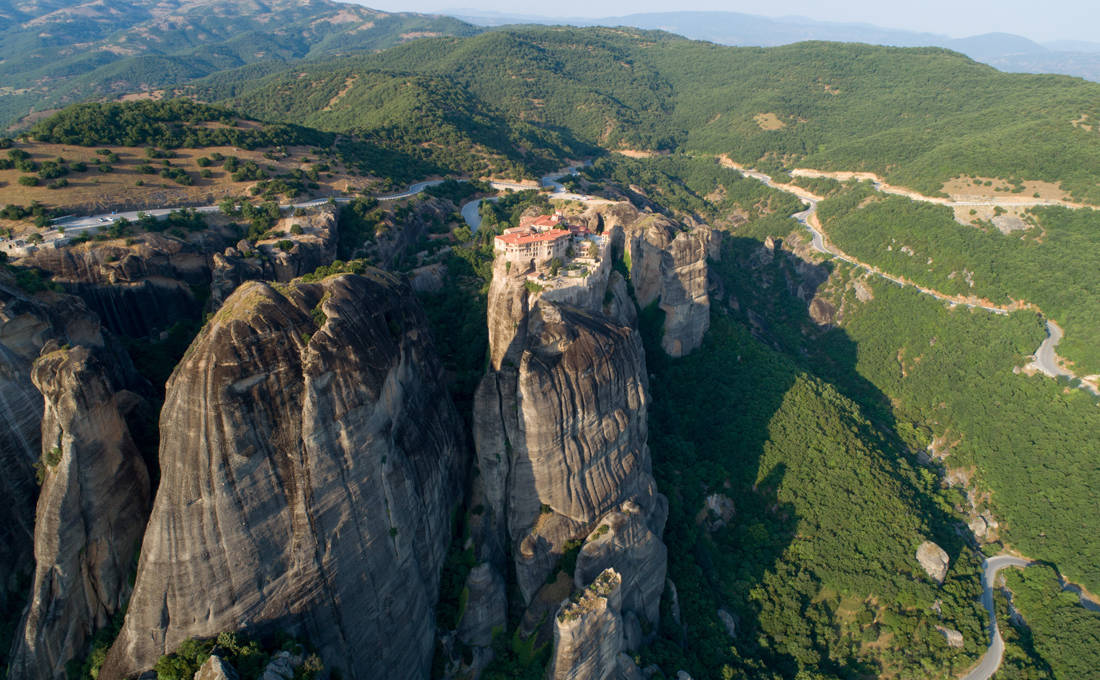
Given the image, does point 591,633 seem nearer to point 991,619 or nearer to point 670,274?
point 670,274

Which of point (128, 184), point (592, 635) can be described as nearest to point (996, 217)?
point (592, 635)

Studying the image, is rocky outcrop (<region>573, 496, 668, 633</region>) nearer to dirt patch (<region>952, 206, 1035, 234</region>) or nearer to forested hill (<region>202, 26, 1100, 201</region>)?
dirt patch (<region>952, 206, 1035, 234</region>)

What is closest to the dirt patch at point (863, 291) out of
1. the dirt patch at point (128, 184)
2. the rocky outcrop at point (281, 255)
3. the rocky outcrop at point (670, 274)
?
the rocky outcrop at point (670, 274)

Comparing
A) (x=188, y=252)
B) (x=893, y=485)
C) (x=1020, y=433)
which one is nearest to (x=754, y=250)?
(x=1020, y=433)

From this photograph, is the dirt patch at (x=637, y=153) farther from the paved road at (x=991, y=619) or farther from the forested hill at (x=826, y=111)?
the paved road at (x=991, y=619)

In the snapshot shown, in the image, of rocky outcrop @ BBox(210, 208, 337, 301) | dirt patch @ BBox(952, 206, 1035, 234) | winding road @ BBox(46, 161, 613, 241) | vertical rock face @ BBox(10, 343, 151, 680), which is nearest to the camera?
vertical rock face @ BBox(10, 343, 151, 680)

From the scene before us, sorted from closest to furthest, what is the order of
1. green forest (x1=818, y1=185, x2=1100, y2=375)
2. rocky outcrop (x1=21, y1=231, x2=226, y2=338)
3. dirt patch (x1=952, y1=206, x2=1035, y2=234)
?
rocky outcrop (x1=21, y1=231, x2=226, y2=338) < green forest (x1=818, y1=185, x2=1100, y2=375) < dirt patch (x1=952, y1=206, x2=1035, y2=234)

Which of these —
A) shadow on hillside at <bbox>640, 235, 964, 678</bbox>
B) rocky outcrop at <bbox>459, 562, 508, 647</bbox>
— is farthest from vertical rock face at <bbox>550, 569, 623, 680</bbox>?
shadow on hillside at <bbox>640, 235, 964, 678</bbox>
